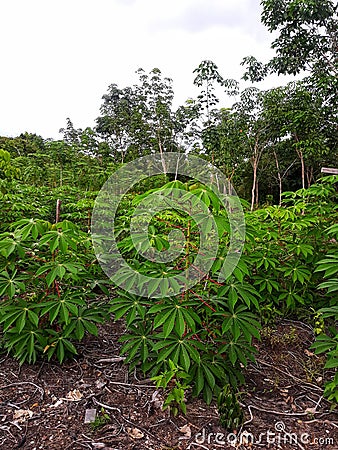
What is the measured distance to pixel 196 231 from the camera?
61.7 inches

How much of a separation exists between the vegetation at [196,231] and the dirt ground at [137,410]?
0.24ft

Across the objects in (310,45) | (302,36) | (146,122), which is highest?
(302,36)

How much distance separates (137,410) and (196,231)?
2.44 feet

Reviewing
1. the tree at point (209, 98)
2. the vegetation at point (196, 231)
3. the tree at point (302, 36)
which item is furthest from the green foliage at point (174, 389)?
the tree at point (302, 36)

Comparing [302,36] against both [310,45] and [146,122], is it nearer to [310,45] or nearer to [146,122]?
[310,45]

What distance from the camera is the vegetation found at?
1.45 m

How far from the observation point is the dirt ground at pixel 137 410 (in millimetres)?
1305

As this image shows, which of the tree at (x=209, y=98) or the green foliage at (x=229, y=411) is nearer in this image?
the green foliage at (x=229, y=411)

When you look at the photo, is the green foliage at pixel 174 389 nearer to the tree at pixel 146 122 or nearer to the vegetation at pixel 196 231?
the vegetation at pixel 196 231

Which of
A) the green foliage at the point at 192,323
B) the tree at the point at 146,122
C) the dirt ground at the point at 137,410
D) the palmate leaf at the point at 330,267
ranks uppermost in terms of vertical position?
the tree at the point at 146,122

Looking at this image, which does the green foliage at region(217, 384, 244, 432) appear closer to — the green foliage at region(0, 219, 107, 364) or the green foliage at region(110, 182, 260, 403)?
the green foliage at region(110, 182, 260, 403)

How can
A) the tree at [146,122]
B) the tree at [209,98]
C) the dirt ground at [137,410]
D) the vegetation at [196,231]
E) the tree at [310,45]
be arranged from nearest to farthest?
the dirt ground at [137,410]
the vegetation at [196,231]
the tree at [310,45]
the tree at [209,98]
the tree at [146,122]

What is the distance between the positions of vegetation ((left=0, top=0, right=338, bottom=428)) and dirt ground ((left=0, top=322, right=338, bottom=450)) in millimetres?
74

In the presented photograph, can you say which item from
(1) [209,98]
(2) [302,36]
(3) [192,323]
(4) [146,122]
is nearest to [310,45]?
(2) [302,36]
